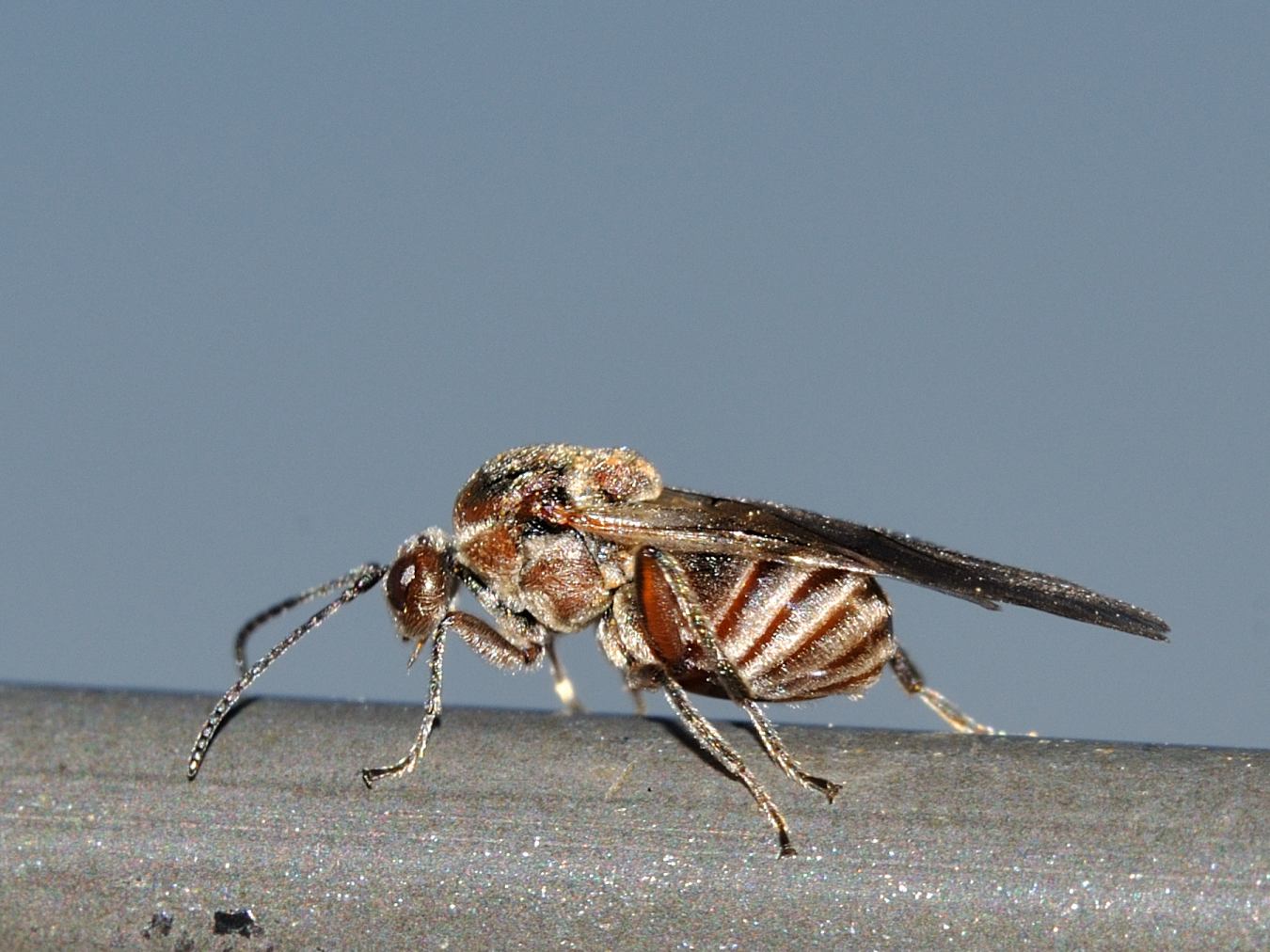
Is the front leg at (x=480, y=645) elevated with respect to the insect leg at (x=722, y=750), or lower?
lower

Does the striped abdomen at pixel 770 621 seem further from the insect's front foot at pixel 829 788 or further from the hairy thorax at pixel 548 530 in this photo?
the insect's front foot at pixel 829 788

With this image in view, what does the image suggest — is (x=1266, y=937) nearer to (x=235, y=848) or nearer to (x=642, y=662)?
(x=235, y=848)

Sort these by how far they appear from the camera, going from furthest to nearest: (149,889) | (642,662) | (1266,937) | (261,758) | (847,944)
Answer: (642,662)
(261,758)
(149,889)
(847,944)
(1266,937)

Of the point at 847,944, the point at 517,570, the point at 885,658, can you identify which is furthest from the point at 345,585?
the point at 847,944

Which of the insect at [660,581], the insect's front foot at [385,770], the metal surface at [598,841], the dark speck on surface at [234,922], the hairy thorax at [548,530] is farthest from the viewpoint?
the hairy thorax at [548,530]

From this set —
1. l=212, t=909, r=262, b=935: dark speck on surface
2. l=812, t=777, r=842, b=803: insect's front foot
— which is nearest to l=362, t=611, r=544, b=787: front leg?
l=212, t=909, r=262, b=935: dark speck on surface

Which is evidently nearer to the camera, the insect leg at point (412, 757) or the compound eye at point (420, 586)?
the insect leg at point (412, 757)

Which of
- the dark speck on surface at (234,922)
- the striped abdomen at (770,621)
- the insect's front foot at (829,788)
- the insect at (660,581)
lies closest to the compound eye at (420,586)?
the insect at (660,581)

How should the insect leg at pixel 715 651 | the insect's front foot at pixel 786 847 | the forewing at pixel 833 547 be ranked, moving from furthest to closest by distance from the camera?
the forewing at pixel 833 547 < the insect leg at pixel 715 651 < the insect's front foot at pixel 786 847
